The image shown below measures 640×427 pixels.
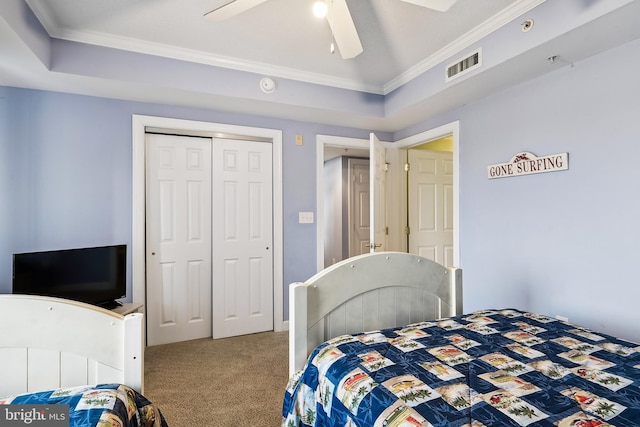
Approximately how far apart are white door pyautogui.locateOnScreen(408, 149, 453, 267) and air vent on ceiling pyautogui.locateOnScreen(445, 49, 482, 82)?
136 centimetres

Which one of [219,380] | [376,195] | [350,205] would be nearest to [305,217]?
[376,195]

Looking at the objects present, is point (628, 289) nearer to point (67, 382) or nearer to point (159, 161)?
point (67, 382)

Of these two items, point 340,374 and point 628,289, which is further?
point 628,289

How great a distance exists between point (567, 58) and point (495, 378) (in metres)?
2.06

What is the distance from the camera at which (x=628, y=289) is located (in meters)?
1.88

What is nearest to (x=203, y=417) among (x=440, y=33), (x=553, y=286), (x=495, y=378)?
(x=495, y=378)

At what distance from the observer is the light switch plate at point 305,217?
11.4 feet

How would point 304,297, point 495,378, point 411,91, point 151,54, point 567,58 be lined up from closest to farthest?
1. point 495,378
2. point 304,297
3. point 567,58
4. point 151,54
5. point 411,91

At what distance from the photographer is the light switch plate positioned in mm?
3467

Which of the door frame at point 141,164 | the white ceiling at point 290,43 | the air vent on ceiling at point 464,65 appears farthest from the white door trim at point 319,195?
the air vent on ceiling at point 464,65

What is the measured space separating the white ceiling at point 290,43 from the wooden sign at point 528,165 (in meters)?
0.59

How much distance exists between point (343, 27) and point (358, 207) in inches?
150

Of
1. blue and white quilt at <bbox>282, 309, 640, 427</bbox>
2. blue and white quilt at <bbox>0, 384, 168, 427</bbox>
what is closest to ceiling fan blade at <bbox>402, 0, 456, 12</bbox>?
blue and white quilt at <bbox>282, 309, 640, 427</bbox>

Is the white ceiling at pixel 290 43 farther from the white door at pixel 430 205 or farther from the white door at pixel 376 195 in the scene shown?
the white door at pixel 430 205
